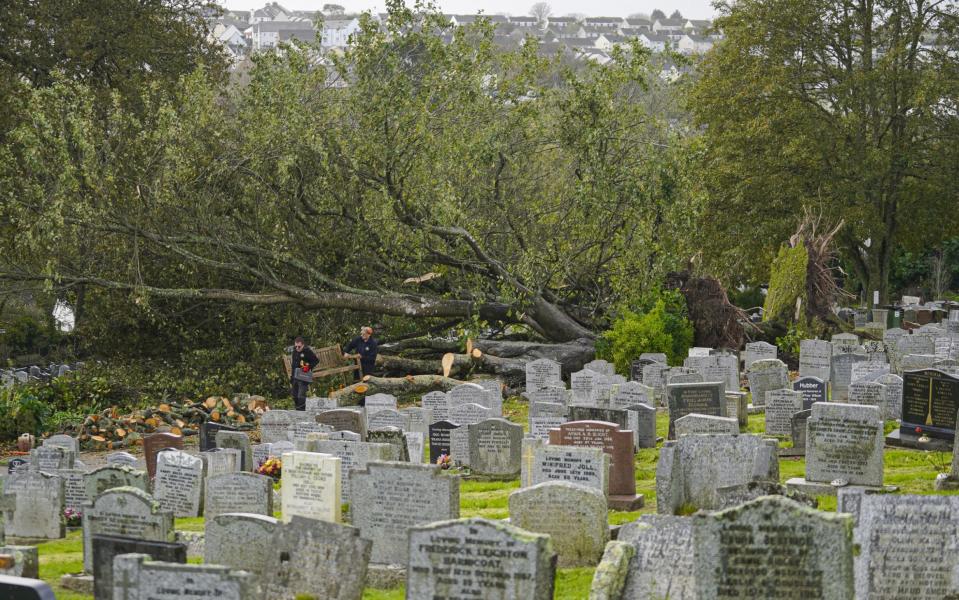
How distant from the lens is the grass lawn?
30.2ft

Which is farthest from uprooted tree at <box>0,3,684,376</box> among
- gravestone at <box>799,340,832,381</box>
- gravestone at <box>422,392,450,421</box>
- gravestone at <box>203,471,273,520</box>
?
gravestone at <box>203,471,273,520</box>

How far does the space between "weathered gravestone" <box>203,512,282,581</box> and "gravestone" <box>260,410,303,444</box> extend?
7.20m

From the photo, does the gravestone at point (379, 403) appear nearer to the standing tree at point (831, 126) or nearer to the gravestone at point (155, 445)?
the gravestone at point (155, 445)

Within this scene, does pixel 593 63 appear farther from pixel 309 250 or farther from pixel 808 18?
pixel 808 18

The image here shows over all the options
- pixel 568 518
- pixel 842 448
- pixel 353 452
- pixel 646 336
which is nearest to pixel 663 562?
pixel 568 518

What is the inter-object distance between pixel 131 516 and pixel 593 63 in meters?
16.7

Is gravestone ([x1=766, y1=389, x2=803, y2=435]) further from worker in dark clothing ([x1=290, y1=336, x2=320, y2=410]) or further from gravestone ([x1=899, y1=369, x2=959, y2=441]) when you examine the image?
worker in dark clothing ([x1=290, y1=336, x2=320, y2=410])

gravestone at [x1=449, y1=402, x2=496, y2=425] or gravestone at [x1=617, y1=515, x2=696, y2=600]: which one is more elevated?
gravestone at [x1=617, y1=515, x2=696, y2=600]

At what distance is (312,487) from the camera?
1088 cm

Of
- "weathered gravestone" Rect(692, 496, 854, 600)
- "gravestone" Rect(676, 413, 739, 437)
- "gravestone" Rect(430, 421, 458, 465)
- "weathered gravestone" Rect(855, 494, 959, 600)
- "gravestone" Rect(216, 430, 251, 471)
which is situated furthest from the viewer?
"gravestone" Rect(430, 421, 458, 465)

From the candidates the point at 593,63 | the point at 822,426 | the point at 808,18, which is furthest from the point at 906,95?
the point at 822,426

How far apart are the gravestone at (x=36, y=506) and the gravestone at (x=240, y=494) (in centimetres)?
171

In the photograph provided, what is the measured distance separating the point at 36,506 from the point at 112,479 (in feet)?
3.07

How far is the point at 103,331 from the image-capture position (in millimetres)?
24766
